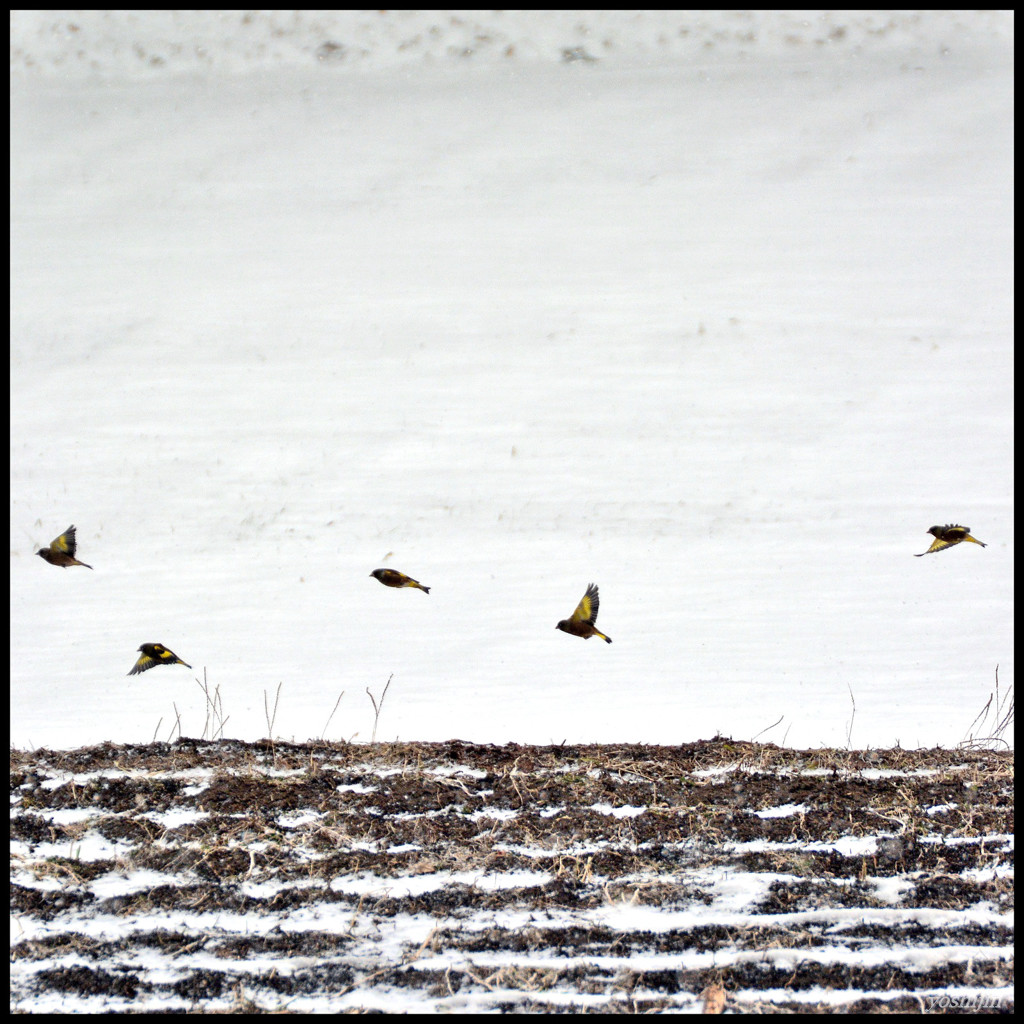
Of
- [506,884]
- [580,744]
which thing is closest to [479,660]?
[580,744]

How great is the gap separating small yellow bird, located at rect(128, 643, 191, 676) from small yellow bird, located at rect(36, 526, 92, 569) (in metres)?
0.49

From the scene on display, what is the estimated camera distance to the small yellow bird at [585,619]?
317 centimetres

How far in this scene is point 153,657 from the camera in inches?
123

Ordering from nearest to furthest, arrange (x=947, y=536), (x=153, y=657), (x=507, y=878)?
(x=507, y=878) → (x=153, y=657) → (x=947, y=536)

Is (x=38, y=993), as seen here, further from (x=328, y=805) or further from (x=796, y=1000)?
(x=796, y=1000)

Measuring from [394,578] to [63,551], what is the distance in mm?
1328

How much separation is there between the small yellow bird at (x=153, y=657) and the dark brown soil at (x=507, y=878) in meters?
0.34

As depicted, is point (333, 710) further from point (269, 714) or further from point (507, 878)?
point (507, 878)

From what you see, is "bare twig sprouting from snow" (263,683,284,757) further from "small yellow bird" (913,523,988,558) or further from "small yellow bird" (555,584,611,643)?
"small yellow bird" (913,523,988,558)

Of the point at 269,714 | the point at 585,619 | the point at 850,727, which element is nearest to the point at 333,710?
the point at 269,714

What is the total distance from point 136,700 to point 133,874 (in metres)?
1.13

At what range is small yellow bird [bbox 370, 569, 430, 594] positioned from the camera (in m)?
3.22

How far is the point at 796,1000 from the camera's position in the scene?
182cm

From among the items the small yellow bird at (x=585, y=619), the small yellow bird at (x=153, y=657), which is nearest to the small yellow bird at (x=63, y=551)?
the small yellow bird at (x=153, y=657)
